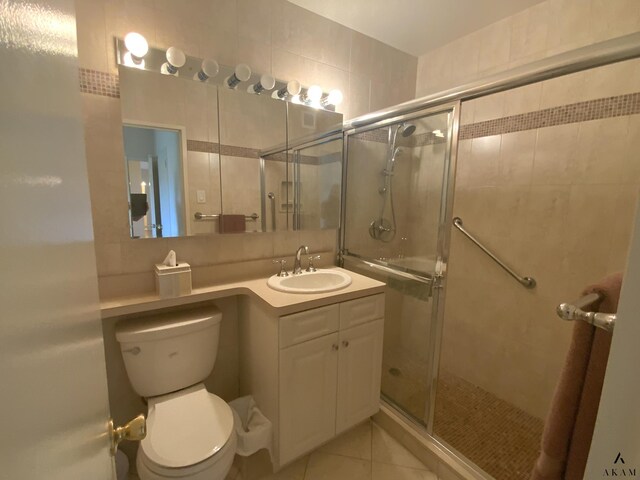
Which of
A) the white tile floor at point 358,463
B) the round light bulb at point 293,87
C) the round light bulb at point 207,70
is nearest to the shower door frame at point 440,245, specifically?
the white tile floor at point 358,463

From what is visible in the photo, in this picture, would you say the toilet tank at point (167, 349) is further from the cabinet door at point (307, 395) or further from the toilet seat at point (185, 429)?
the cabinet door at point (307, 395)

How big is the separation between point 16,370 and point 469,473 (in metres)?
1.83

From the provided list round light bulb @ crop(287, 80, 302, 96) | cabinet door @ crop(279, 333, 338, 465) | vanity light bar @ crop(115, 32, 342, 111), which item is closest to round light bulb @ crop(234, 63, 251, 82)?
vanity light bar @ crop(115, 32, 342, 111)

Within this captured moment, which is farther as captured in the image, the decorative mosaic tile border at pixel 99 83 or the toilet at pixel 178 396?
the decorative mosaic tile border at pixel 99 83

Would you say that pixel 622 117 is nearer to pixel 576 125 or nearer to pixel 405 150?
pixel 576 125

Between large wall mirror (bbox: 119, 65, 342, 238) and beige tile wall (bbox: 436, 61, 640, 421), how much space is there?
108 centimetres

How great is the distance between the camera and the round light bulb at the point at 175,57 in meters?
1.39

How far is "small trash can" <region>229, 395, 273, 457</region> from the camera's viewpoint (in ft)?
4.55

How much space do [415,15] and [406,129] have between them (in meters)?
0.72

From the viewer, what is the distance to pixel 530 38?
1738 millimetres

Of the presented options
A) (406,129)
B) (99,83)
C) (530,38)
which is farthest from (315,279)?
(530,38)

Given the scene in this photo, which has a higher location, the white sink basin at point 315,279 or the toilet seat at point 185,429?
the white sink basin at point 315,279

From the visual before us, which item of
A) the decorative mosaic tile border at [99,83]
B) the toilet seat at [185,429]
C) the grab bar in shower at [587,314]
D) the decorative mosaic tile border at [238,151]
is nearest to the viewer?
the grab bar in shower at [587,314]

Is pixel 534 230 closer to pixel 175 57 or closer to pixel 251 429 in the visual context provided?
pixel 251 429
